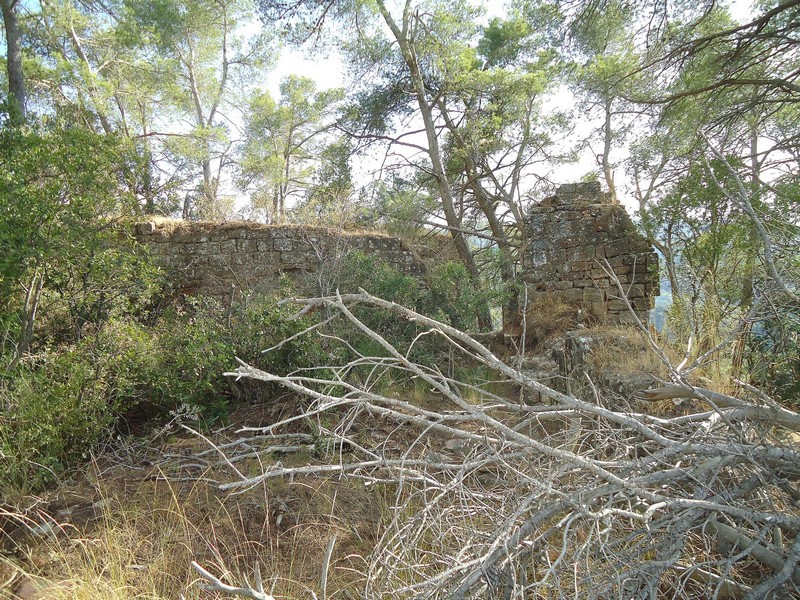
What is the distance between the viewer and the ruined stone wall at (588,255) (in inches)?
235

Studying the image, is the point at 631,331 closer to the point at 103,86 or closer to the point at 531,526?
the point at 531,526

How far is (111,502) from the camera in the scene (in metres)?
2.84

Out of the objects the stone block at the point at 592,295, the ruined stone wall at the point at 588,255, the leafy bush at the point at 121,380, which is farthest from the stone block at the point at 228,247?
the stone block at the point at 592,295

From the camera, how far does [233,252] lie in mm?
7605

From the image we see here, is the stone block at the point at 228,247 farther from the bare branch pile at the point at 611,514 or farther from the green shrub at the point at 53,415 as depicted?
the bare branch pile at the point at 611,514

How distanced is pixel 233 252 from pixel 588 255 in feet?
18.4

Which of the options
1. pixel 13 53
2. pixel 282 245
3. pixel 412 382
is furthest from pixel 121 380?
pixel 13 53

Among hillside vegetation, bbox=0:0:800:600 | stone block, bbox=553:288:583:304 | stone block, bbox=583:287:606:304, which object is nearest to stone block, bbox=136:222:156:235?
hillside vegetation, bbox=0:0:800:600

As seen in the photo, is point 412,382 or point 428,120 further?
point 428,120

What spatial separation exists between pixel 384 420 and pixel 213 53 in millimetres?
16442

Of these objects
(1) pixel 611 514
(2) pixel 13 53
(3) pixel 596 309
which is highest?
(2) pixel 13 53

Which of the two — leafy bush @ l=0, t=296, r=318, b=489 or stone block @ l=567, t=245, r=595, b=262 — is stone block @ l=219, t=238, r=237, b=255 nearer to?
leafy bush @ l=0, t=296, r=318, b=489

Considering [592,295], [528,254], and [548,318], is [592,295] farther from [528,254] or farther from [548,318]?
[528,254]

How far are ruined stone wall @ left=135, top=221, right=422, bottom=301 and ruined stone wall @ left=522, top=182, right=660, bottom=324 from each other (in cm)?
299
